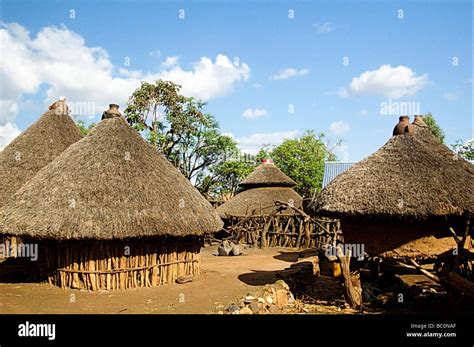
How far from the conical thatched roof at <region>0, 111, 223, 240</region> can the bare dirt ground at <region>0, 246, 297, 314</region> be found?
1324mm

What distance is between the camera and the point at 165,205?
9.85 metres

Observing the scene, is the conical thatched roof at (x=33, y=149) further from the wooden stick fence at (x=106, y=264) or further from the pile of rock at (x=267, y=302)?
the pile of rock at (x=267, y=302)

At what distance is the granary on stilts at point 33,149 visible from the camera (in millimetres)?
12453

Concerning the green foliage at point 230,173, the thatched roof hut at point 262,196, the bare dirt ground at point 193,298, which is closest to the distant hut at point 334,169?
the thatched roof hut at point 262,196

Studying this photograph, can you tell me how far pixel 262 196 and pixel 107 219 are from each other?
13.3m

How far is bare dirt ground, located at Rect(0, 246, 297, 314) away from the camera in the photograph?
7500 millimetres

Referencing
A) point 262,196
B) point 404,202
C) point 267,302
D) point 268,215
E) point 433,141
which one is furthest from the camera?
point 262,196

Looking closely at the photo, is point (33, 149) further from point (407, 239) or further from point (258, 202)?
point (407, 239)

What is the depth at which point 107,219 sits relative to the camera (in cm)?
890

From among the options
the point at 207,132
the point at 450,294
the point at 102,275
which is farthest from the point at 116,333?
the point at 207,132

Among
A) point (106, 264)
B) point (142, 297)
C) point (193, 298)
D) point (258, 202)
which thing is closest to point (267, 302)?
point (193, 298)

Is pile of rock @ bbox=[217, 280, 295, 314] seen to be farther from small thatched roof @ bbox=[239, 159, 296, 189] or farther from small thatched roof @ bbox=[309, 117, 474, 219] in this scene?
small thatched roof @ bbox=[239, 159, 296, 189]

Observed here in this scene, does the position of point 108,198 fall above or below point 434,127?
below

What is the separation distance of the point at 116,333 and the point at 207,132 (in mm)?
23369
